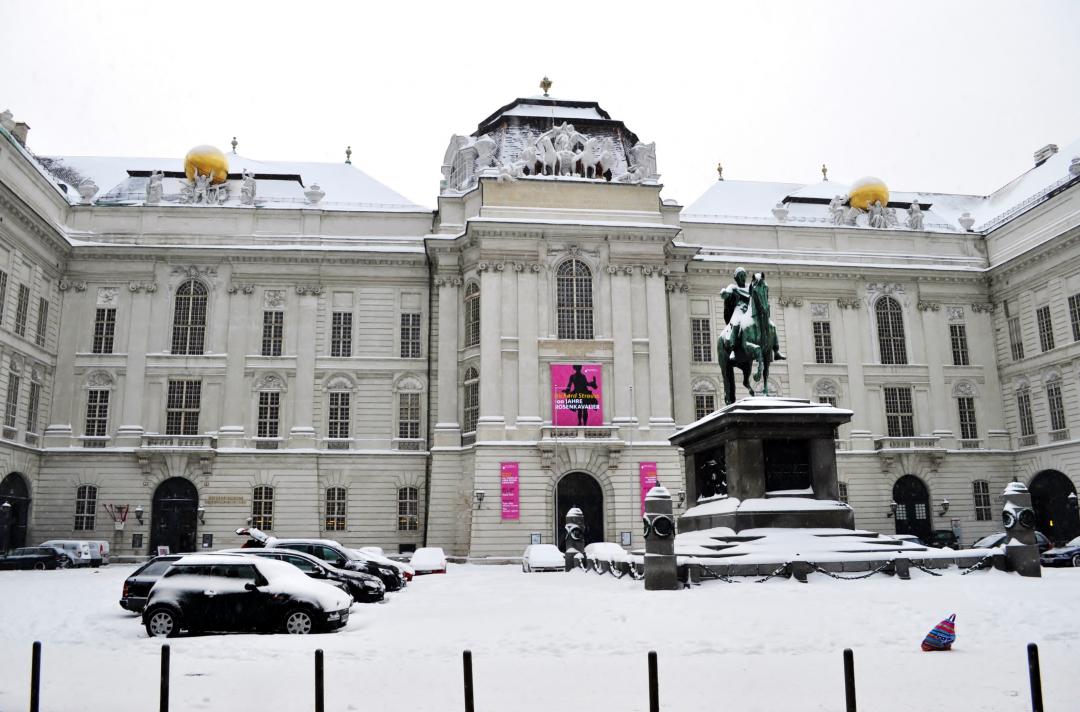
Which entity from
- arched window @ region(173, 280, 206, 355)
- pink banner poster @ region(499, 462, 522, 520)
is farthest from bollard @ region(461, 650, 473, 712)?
arched window @ region(173, 280, 206, 355)

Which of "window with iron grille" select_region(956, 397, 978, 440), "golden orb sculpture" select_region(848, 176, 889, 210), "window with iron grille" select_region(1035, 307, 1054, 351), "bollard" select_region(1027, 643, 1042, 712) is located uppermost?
"golden orb sculpture" select_region(848, 176, 889, 210)

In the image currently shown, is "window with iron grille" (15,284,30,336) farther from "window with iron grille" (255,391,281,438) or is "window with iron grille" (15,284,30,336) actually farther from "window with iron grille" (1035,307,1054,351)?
"window with iron grille" (1035,307,1054,351)

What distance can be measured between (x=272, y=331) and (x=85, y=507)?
1080 cm

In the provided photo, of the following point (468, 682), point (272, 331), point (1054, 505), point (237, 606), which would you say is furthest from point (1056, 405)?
point (468, 682)

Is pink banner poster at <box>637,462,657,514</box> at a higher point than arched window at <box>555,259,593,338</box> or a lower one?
lower

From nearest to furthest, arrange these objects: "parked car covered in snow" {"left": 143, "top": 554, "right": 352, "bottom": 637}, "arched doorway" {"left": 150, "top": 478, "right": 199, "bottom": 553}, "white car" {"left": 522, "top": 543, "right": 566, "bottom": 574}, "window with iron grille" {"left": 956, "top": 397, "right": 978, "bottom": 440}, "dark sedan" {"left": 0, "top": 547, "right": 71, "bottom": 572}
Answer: "parked car covered in snow" {"left": 143, "top": 554, "right": 352, "bottom": 637}
"white car" {"left": 522, "top": 543, "right": 566, "bottom": 574}
"dark sedan" {"left": 0, "top": 547, "right": 71, "bottom": 572}
"arched doorway" {"left": 150, "top": 478, "right": 199, "bottom": 553}
"window with iron grille" {"left": 956, "top": 397, "right": 978, "bottom": 440}

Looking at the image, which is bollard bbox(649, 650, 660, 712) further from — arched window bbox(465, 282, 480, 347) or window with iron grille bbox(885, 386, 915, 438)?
window with iron grille bbox(885, 386, 915, 438)

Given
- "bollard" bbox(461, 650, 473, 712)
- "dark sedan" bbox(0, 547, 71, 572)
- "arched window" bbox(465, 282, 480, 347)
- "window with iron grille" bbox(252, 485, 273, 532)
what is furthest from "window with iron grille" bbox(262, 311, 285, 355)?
"bollard" bbox(461, 650, 473, 712)

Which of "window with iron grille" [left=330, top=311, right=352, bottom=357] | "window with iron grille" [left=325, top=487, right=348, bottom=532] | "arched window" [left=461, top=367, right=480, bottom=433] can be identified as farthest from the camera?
"window with iron grille" [left=330, top=311, right=352, bottom=357]

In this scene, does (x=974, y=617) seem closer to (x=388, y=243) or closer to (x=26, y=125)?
(x=388, y=243)

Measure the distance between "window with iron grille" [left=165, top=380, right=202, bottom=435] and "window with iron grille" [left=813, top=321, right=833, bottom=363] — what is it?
94.6 ft

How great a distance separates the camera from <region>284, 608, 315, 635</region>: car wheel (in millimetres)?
14242

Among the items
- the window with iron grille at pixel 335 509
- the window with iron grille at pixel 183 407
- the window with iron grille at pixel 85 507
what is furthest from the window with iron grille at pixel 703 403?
the window with iron grille at pixel 85 507

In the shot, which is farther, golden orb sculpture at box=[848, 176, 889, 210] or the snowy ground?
golden orb sculpture at box=[848, 176, 889, 210]
